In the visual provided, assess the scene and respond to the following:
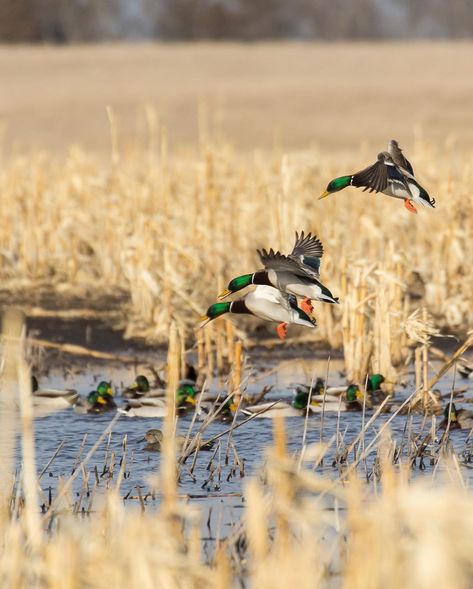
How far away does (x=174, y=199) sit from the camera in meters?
14.7

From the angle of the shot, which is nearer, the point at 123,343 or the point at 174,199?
the point at 123,343

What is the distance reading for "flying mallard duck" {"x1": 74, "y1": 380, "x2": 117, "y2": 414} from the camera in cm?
927

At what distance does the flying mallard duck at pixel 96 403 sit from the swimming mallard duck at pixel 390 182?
432cm

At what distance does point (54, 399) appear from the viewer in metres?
9.31

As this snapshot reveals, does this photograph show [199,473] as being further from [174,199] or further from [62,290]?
[174,199]

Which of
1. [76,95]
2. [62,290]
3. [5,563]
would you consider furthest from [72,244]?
[76,95]

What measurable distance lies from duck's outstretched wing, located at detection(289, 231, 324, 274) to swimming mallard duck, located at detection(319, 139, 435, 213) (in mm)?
285

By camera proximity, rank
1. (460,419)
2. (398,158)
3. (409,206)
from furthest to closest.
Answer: (460,419) → (398,158) → (409,206)

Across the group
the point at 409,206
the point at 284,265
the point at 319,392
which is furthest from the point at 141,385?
the point at 409,206

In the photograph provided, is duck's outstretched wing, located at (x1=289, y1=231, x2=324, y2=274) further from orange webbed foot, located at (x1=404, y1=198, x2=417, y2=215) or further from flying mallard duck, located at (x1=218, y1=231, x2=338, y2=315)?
orange webbed foot, located at (x1=404, y1=198, x2=417, y2=215)

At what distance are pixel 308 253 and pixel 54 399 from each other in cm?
408

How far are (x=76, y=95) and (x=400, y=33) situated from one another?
74.3 feet

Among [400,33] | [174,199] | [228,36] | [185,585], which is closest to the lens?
[185,585]

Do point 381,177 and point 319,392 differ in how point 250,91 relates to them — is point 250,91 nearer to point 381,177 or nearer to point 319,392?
point 319,392
